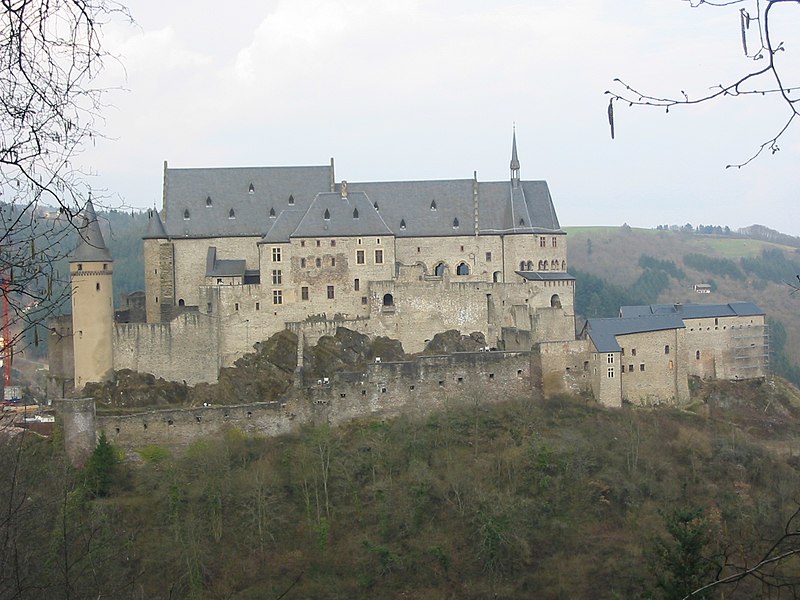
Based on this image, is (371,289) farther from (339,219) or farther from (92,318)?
(92,318)

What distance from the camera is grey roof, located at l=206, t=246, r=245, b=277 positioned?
41969 millimetres

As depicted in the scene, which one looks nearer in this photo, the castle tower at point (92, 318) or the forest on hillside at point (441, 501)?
the forest on hillside at point (441, 501)

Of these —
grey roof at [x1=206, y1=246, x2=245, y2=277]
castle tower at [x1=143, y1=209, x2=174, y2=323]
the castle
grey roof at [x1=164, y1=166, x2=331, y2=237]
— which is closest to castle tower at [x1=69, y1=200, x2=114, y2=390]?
the castle

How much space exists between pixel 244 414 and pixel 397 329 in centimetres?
820

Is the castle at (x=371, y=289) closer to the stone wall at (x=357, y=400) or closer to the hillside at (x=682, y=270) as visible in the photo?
the stone wall at (x=357, y=400)

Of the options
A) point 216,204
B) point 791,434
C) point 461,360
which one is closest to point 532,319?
point 461,360

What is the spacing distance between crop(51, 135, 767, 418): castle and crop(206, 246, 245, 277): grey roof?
0.11m

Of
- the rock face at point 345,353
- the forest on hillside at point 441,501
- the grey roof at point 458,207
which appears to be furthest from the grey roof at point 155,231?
the forest on hillside at point 441,501

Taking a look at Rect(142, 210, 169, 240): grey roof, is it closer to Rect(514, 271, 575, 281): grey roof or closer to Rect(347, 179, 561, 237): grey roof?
Rect(347, 179, 561, 237): grey roof

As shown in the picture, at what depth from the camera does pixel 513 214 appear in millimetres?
45469

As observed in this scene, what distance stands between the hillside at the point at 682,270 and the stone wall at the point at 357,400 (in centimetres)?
4593

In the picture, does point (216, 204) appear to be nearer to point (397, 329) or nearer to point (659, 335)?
point (397, 329)

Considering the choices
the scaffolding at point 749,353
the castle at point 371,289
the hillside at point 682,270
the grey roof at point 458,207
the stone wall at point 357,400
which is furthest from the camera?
the hillside at point 682,270

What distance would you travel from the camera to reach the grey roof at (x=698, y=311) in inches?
1688
